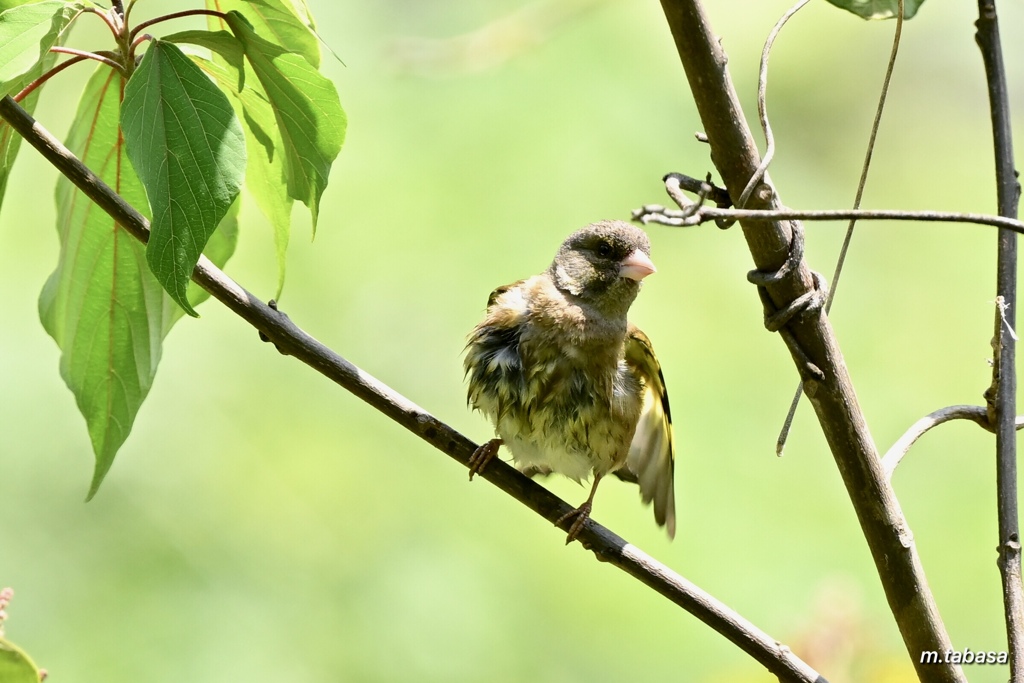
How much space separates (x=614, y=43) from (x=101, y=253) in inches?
157

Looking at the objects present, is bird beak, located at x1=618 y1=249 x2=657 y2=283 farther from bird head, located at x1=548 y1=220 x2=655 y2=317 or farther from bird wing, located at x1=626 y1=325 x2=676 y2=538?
bird wing, located at x1=626 y1=325 x2=676 y2=538

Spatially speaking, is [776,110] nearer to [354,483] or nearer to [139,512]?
[354,483]

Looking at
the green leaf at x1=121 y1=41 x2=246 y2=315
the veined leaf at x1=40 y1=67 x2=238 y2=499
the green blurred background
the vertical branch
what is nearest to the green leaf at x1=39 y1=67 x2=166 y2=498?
the veined leaf at x1=40 y1=67 x2=238 y2=499

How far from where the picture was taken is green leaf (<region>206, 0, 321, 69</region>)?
1567 mm

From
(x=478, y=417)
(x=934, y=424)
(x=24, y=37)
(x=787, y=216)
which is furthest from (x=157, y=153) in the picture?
(x=478, y=417)

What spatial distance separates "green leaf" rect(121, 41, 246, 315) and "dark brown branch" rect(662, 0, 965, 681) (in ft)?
1.99

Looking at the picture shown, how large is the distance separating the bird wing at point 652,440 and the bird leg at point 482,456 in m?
0.39

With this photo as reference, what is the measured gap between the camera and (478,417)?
14.5ft

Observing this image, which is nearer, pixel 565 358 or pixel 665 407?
pixel 565 358

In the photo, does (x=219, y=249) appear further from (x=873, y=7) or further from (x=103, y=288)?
(x=873, y=7)

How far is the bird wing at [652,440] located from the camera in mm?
2609

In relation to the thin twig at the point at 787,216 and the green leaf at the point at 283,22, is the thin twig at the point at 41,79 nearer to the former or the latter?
the green leaf at the point at 283,22

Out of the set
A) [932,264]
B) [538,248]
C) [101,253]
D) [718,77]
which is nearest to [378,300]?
[538,248]

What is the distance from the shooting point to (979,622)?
152 inches
